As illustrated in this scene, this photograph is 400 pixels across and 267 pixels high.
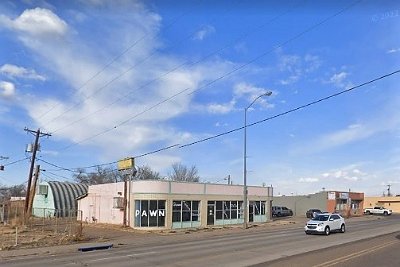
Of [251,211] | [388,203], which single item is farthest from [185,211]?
[388,203]

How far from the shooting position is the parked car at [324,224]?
32.2 metres

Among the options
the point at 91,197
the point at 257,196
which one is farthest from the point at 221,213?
the point at 91,197

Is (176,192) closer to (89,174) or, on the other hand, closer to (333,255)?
(333,255)

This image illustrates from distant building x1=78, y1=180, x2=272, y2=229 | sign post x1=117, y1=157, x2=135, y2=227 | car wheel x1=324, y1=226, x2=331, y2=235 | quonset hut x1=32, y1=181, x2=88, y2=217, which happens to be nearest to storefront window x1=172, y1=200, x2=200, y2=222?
distant building x1=78, y1=180, x2=272, y2=229

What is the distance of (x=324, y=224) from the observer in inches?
1273

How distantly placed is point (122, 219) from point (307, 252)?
26.9m

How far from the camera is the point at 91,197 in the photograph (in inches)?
2105

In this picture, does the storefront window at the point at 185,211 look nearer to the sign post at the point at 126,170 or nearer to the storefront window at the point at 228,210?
the storefront window at the point at 228,210

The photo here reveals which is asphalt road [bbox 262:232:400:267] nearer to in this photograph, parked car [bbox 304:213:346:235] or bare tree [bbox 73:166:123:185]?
parked car [bbox 304:213:346:235]

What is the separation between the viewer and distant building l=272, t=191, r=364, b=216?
8069cm

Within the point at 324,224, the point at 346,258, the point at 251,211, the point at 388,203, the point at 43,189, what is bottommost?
the point at 346,258

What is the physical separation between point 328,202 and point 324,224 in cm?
5014

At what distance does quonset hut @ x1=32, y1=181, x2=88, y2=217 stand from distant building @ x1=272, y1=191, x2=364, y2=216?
4050 cm

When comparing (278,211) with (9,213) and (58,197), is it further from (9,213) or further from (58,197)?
(9,213)
